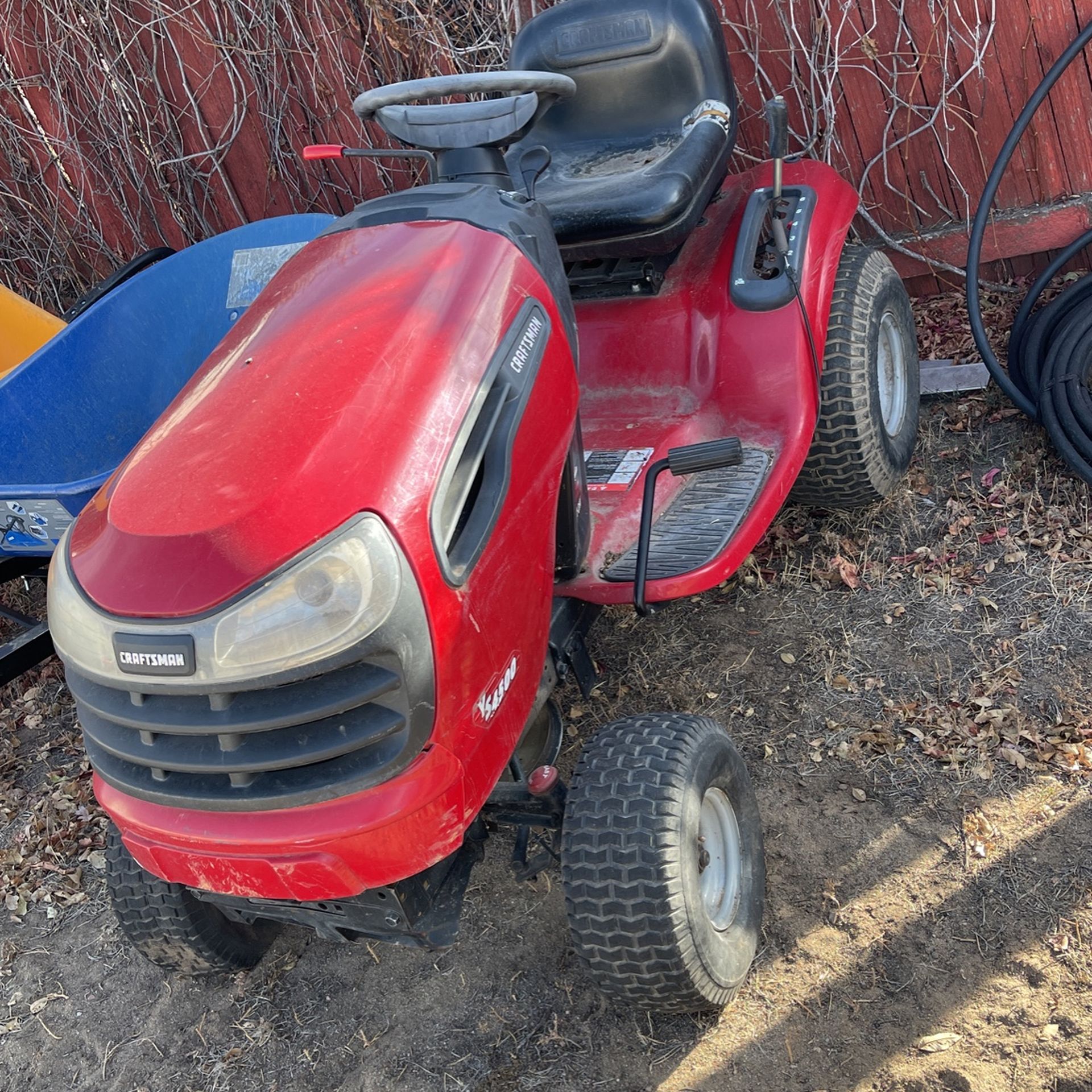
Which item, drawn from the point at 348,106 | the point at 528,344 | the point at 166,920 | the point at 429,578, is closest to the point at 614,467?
the point at 528,344

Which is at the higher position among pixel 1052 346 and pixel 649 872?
pixel 649 872

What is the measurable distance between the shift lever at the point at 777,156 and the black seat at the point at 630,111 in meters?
0.16

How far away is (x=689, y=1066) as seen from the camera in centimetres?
203

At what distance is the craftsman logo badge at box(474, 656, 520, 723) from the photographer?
174 cm

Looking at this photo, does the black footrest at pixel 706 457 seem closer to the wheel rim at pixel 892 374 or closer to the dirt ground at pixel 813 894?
the dirt ground at pixel 813 894

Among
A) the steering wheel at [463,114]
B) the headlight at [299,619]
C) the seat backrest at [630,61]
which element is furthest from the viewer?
the seat backrest at [630,61]

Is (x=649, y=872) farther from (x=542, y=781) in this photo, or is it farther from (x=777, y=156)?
(x=777, y=156)

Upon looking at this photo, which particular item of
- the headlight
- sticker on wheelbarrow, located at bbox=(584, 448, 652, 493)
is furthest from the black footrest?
the headlight

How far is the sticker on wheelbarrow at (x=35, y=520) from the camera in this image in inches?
108

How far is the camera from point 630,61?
2990 mm

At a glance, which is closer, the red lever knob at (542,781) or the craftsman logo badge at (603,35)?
the red lever knob at (542,781)

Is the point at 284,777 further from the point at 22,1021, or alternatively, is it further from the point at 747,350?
the point at 747,350

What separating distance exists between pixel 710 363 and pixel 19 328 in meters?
2.64

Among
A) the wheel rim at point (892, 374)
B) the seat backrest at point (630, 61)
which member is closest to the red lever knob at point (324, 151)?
the seat backrest at point (630, 61)
